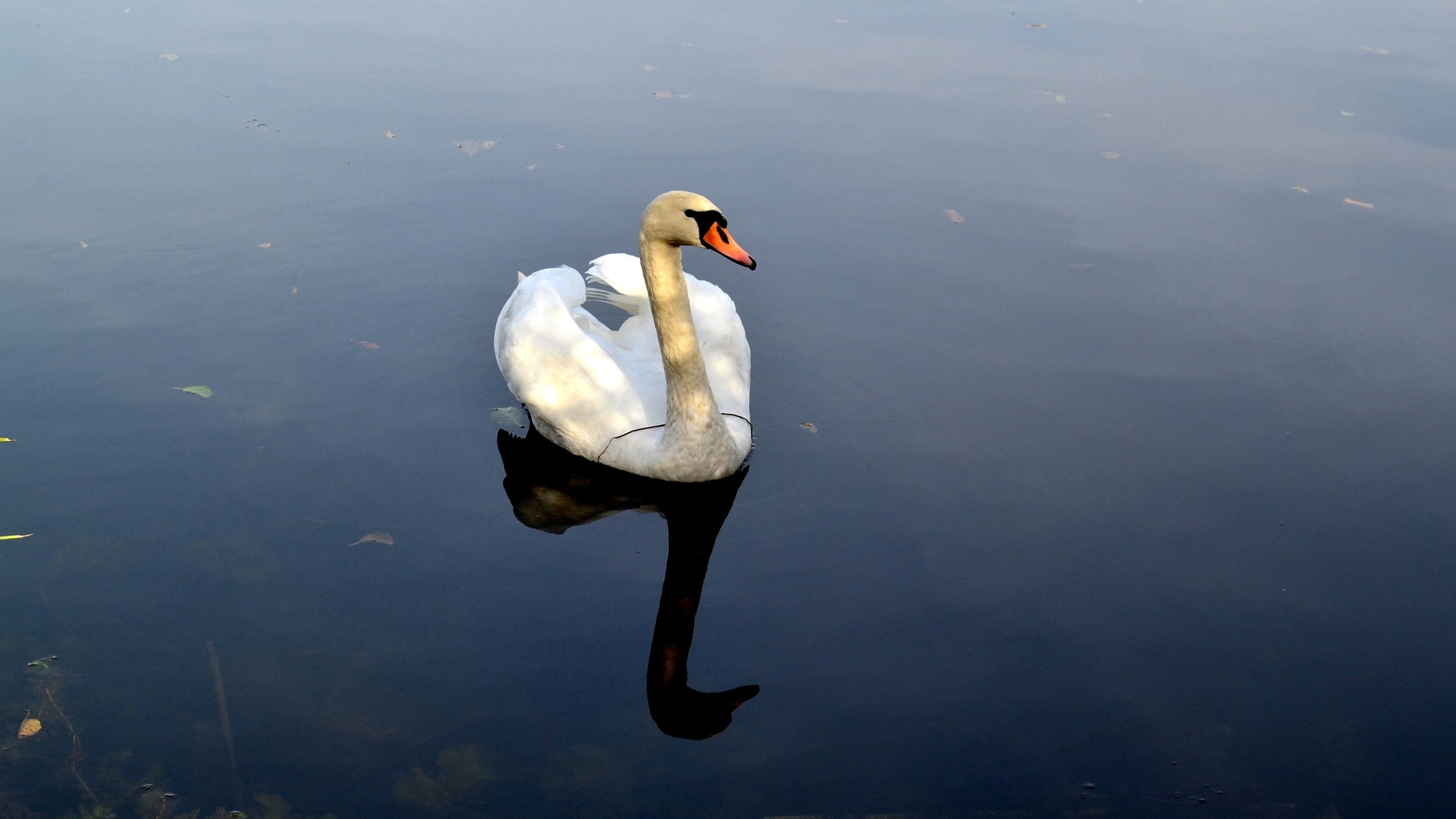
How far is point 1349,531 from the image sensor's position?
6.77 m

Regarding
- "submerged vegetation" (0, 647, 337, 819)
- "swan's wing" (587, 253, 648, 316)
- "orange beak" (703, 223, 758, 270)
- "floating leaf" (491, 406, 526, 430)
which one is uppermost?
"orange beak" (703, 223, 758, 270)

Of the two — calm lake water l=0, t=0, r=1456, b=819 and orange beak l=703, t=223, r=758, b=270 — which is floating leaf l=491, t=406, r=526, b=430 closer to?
calm lake water l=0, t=0, r=1456, b=819

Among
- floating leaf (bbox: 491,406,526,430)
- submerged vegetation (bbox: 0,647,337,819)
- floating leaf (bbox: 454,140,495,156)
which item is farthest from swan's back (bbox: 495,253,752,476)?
floating leaf (bbox: 454,140,495,156)

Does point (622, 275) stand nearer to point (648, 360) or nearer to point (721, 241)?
point (648, 360)

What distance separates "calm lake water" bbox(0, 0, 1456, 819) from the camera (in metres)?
5.38

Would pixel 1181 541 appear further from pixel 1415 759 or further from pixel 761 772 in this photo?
pixel 761 772

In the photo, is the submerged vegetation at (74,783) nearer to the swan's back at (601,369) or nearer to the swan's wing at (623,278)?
the swan's back at (601,369)

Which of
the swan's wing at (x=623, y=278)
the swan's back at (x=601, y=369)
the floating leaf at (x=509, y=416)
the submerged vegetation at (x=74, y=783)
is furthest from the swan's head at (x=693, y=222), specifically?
the submerged vegetation at (x=74, y=783)

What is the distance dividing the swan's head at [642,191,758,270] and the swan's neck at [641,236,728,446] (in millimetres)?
214

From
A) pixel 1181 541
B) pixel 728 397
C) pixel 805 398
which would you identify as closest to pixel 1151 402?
pixel 1181 541

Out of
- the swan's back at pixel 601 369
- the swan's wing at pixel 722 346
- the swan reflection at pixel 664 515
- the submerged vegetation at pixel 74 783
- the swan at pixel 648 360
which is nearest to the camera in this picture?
the submerged vegetation at pixel 74 783

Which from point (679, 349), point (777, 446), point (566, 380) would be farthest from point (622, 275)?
point (777, 446)

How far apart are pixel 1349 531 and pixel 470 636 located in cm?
443

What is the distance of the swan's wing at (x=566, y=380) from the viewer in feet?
23.3
